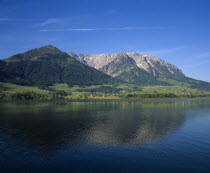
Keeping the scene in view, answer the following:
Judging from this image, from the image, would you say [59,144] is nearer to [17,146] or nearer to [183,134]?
[17,146]

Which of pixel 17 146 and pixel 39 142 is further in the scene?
pixel 39 142

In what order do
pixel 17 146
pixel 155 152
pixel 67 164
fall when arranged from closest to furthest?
pixel 67 164
pixel 155 152
pixel 17 146

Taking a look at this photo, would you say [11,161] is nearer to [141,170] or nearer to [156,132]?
[141,170]

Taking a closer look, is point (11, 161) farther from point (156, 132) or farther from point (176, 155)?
point (156, 132)

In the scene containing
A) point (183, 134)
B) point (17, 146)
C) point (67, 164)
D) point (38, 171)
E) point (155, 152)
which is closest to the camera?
point (38, 171)

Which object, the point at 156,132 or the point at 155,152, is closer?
the point at 155,152

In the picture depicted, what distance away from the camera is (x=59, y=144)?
151ft

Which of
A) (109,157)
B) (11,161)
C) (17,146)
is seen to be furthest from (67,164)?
(17,146)

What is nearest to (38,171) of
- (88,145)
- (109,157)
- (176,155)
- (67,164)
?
(67,164)

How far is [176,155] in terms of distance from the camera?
38.0 meters

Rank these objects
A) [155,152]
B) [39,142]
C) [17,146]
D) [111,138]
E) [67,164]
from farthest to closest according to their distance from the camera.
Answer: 1. [111,138]
2. [39,142]
3. [17,146]
4. [155,152]
5. [67,164]

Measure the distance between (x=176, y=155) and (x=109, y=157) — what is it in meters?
12.8

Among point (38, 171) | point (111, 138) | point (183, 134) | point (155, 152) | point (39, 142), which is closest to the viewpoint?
point (38, 171)

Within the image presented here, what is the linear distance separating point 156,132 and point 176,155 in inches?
816
